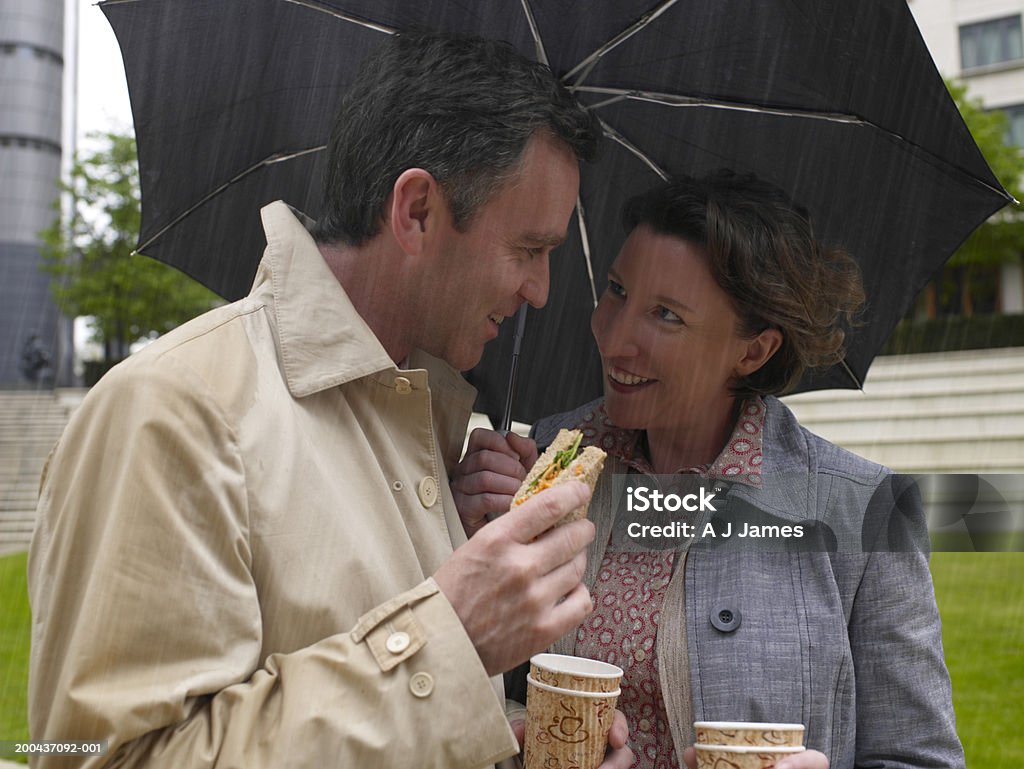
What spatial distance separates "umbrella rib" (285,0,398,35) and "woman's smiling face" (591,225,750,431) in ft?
2.83

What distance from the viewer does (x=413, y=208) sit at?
6.66ft

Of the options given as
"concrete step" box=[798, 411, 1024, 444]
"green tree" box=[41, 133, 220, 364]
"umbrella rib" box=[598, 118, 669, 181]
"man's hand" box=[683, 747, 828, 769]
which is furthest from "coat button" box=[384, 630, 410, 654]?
"green tree" box=[41, 133, 220, 364]

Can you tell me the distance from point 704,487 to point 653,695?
539mm

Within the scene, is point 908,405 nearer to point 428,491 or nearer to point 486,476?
point 486,476

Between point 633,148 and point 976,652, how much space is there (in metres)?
5.74

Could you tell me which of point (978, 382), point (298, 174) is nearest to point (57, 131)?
point (978, 382)

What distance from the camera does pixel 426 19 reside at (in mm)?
2391

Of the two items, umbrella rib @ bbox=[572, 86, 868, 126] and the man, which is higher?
umbrella rib @ bbox=[572, 86, 868, 126]

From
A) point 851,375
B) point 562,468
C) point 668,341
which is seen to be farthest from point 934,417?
point 562,468

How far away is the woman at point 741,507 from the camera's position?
222 cm

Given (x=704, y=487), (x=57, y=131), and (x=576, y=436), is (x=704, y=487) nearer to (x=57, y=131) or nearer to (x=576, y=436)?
(x=576, y=436)

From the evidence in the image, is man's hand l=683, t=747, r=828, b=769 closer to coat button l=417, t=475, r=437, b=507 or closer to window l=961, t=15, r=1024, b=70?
coat button l=417, t=475, r=437, b=507

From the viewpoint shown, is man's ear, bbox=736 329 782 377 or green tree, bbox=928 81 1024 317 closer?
man's ear, bbox=736 329 782 377

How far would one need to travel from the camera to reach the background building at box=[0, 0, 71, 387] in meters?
26.6
